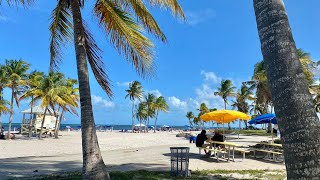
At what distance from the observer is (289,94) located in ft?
8.86

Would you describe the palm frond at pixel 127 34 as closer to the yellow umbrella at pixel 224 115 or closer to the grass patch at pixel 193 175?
the grass patch at pixel 193 175

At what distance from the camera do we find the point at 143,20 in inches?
323

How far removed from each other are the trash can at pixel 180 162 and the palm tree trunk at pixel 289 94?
272 inches

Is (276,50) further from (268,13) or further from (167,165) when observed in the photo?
(167,165)

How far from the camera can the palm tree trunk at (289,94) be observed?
254cm

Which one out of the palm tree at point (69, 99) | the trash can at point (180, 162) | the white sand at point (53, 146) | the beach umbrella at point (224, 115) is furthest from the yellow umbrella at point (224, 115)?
the palm tree at point (69, 99)

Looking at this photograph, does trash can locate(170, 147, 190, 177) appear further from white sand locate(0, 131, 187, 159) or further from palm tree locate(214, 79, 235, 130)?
palm tree locate(214, 79, 235, 130)

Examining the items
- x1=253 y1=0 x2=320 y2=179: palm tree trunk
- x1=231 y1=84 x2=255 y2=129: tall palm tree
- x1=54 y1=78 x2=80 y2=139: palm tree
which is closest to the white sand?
x1=54 y1=78 x2=80 y2=139: palm tree

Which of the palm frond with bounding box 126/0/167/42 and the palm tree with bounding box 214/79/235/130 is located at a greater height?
the palm tree with bounding box 214/79/235/130

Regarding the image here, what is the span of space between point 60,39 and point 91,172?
4.28 metres

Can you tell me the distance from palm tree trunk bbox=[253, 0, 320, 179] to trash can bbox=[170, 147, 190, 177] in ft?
22.6

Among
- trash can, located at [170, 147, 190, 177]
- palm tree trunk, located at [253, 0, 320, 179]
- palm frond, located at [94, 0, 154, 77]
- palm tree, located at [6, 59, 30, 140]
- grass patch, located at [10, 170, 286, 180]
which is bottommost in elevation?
grass patch, located at [10, 170, 286, 180]

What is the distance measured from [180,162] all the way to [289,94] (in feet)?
23.5

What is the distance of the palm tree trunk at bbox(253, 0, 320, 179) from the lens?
2.54 meters
